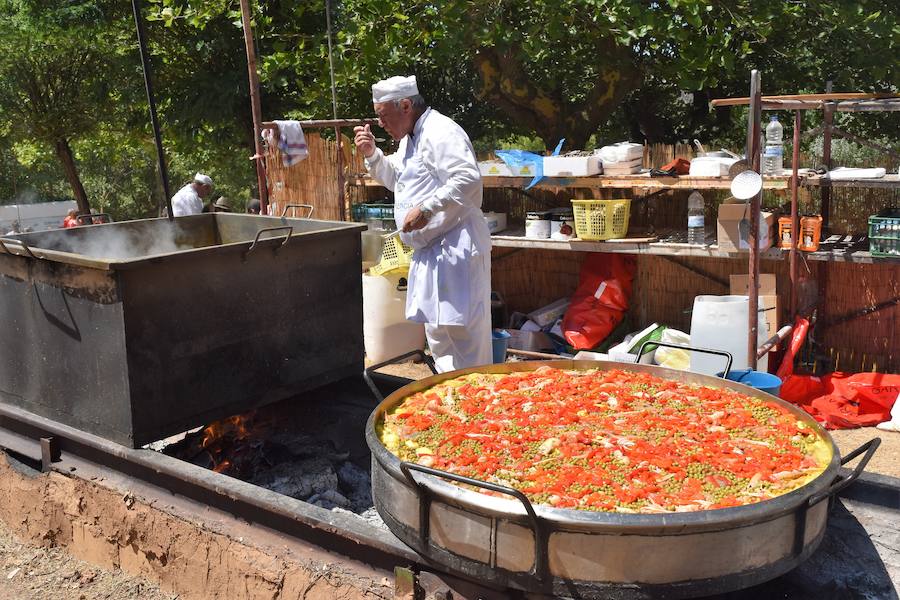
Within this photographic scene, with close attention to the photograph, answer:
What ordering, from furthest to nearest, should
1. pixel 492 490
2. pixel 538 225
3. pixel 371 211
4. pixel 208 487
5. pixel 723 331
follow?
pixel 371 211
pixel 538 225
pixel 723 331
pixel 208 487
pixel 492 490

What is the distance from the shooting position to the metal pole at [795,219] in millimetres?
5994

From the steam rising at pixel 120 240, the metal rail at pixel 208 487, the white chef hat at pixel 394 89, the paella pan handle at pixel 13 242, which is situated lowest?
the metal rail at pixel 208 487

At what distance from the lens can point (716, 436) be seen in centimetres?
288

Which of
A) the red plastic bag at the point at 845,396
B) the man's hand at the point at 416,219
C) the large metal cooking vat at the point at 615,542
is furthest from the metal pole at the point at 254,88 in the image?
the large metal cooking vat at the point at 615,542

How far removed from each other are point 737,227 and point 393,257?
3.02 m

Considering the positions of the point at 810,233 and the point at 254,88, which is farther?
the point at 254,88

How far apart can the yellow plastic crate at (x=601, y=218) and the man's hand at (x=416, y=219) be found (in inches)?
107

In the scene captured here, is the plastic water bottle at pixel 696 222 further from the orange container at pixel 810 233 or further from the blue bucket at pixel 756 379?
the blue bucket at pixel 756 379

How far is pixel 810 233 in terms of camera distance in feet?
20.8

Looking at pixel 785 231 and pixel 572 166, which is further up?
pixel 572 166

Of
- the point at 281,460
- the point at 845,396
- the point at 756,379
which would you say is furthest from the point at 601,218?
the point at 281,460

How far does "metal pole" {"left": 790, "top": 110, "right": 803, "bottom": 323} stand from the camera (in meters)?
5.99

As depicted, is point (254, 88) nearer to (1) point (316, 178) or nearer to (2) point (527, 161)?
(1) point (316, 178)

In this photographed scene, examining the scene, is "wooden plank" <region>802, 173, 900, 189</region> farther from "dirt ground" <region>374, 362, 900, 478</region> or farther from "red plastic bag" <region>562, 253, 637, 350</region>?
"red plastic bag" <region>562, 253, 637, 350</region>
